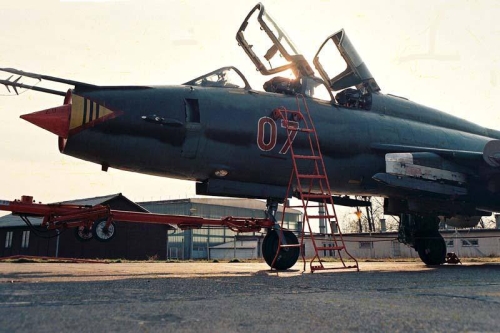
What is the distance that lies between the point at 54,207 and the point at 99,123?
114 inches

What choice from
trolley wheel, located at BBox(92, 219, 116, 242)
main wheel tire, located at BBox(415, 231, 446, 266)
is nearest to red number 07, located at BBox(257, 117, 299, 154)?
trolley wheel, located at BBox(92, 219, 116, 242)

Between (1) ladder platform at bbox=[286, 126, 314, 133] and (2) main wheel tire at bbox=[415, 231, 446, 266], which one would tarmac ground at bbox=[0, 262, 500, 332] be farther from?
(2) main wheel tire at bbox=[415, 231, 446, 266]

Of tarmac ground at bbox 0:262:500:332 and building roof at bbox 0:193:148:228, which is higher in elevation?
building roof at bbox 0:193:148:228

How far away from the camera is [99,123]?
23.8ft

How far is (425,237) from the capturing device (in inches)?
492

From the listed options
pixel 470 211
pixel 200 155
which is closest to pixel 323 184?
pixel 200 155

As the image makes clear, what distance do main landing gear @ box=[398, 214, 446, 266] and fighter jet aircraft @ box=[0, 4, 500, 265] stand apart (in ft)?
0.09

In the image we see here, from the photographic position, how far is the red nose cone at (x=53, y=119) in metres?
7.02

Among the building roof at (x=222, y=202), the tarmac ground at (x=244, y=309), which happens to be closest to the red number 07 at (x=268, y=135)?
the tarmac ground at (x=244, y=309)

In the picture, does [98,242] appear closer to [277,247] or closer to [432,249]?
[432,249]

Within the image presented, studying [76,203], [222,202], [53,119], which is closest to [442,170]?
[53,119]

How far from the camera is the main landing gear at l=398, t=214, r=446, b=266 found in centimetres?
1245

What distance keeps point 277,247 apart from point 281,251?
36 centimetres

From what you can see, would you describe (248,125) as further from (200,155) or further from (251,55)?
(251,55)
